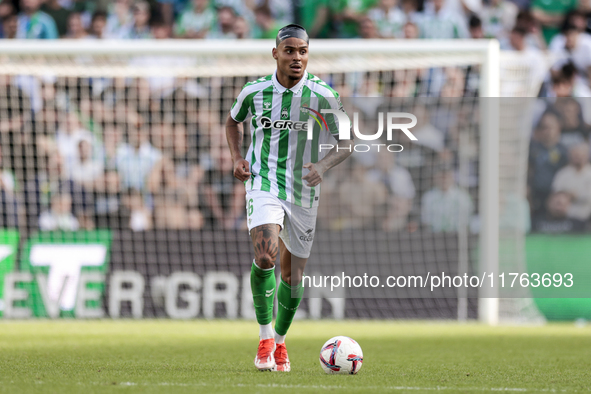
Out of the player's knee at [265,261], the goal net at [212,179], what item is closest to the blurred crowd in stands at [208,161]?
the goal net at [212,179]

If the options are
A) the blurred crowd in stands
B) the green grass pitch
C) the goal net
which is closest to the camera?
the green grass pitch

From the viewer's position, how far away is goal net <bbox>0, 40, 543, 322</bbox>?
37.1ft

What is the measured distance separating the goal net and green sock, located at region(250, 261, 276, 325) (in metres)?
5.53

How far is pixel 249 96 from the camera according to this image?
5.85 m

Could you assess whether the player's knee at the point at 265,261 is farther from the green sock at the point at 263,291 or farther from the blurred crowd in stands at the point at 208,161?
the blurred crowd in stands at the point at 208,161

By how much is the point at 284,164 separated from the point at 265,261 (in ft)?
2.35

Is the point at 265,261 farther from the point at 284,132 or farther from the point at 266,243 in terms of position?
the point at 284,132

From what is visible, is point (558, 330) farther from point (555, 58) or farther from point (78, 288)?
point (78, 288)

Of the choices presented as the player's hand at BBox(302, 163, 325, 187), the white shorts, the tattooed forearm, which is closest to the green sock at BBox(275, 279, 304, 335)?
the white shorts

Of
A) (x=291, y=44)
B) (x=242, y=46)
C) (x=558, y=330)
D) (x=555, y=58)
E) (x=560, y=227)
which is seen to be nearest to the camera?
(x=291, y=44)

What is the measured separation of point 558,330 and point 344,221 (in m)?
3.62

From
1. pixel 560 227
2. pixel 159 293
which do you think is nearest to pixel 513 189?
pixel 560 227

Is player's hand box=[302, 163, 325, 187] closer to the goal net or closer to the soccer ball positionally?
the soccer ball

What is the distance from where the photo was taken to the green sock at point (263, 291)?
573 centimetres
